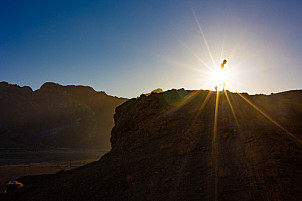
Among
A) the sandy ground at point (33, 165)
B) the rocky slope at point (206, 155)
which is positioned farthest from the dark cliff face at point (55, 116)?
the rocky slope at point (206, 155)

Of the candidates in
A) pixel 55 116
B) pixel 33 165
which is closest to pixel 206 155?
pixel 33 165

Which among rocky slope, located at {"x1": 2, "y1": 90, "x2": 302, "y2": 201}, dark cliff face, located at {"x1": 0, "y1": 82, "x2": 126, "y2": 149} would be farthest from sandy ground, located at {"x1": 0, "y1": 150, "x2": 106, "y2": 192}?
dark cliff face, located at {"x1": 0, "y1": 82, "x2": 126, "y2": 149}

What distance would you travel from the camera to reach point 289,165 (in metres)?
4.82

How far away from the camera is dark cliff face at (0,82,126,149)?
5897 cm

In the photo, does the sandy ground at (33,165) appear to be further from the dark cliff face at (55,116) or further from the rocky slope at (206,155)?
the dark cliff face at (55,116)

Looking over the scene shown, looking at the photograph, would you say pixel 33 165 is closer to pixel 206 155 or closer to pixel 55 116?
pixel 206 155

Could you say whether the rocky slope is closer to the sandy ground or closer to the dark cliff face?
the sandy ground

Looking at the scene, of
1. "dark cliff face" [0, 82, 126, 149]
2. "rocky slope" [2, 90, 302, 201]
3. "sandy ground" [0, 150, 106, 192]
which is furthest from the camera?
"dark cliff face" [0, 82, 126, 149]

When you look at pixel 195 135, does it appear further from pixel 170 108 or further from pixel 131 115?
pixel 131 115

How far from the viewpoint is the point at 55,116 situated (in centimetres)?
7056

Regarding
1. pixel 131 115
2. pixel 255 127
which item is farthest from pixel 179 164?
pixel 131 115

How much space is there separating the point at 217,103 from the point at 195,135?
12.7ft

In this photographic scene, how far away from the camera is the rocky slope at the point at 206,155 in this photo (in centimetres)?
457

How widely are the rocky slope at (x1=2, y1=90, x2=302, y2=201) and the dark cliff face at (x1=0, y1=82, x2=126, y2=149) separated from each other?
2139 inches
